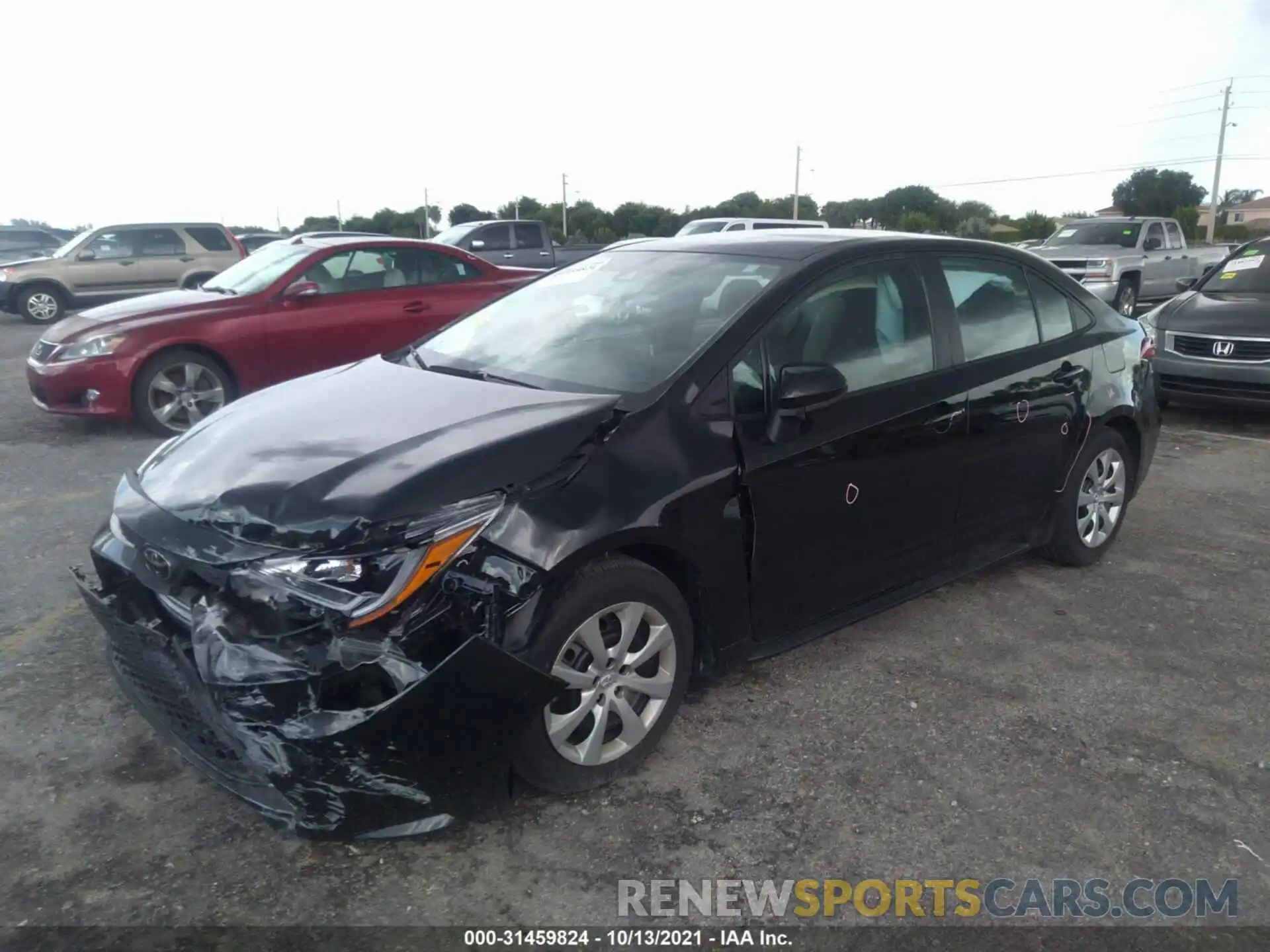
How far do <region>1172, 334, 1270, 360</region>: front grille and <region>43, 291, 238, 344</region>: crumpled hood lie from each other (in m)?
7.66

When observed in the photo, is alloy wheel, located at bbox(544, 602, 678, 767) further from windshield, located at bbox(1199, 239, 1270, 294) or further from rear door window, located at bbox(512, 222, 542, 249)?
rear door window, located at bbox(512, 222, 542, 249)

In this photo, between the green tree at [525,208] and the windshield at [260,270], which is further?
the green tree at [525,208]

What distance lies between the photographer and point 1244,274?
8961 millimetres

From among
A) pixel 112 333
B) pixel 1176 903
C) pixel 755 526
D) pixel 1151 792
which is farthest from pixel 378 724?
pixel 112 333

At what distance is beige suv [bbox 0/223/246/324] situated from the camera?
16547 millimetres

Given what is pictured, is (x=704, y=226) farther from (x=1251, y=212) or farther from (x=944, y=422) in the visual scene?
(x=1251, y=212)

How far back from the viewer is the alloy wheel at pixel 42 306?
16.5 metres

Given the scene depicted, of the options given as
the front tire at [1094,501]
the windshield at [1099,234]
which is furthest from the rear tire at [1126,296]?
the front tire at [1094,501]

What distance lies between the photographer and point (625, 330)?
3688 mm

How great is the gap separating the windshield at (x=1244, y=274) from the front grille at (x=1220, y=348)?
35.3 inches

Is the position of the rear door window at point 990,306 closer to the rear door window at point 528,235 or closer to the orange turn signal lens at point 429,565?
the orange turn signal lens at point 429,565

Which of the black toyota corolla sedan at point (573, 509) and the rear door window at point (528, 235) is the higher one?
the rear door window at point (528, 235)

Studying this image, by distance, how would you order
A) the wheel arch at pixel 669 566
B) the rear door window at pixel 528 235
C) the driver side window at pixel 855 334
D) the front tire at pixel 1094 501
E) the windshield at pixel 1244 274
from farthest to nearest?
the rear door window at pixel 528 235 < the windshield at pixel 1244 274 < the front tire at pixel 1094 501 < the driver side window at pixel 855 334 < the wheel arch at pixel 669 566

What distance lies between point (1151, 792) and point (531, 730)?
6.28 ft
